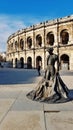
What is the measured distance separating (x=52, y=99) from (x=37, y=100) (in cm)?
57

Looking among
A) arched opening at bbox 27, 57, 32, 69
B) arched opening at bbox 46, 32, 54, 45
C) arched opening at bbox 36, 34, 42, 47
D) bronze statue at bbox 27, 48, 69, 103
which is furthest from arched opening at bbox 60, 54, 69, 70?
bronze statue at bbox 27, 48, 69, 103

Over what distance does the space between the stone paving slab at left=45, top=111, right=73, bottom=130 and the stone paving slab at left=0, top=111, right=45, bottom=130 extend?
18 centimetres

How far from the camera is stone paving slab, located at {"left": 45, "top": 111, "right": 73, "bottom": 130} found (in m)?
5.12

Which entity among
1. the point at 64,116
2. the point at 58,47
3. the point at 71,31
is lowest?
the point at 64,116

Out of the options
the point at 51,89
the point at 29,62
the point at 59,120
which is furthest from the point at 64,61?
the point at 59,120

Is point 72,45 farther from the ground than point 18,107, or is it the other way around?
point 72,45

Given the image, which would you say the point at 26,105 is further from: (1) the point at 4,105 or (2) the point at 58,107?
(2) the point at 58,107

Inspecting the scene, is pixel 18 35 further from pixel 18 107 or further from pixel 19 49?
pixel 18 107

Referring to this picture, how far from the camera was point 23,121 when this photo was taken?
557 cm

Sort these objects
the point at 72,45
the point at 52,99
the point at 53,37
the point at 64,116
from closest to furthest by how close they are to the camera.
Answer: the point at 64,116
the point at 52,99
the point at 72,45
the point at 53,37

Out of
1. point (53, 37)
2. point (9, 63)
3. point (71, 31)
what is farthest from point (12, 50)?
point (71, 31)

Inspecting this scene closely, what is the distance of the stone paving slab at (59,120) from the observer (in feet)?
16.8

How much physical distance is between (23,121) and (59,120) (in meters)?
0.95

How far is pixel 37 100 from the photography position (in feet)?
26.3
